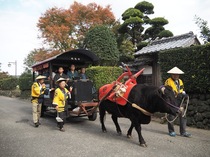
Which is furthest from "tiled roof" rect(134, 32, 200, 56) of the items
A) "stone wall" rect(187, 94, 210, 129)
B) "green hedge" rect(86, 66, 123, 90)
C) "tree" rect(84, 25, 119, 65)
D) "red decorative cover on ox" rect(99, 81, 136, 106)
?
"red decorative cover on ox" rect(99, 81, 136, 106)

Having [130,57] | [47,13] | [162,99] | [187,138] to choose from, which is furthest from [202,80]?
[47,13]

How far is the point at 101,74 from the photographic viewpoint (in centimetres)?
1298

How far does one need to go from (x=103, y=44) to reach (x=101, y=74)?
5857 mm

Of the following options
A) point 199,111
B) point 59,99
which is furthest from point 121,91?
point 199,111

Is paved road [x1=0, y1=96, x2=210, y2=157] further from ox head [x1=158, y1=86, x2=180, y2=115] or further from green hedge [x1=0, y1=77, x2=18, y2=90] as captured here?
green hedge [x1=0, y1=77, x2=18, y2=90]

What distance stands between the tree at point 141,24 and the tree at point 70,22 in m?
2.74

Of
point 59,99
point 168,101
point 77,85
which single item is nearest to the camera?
point 168,101

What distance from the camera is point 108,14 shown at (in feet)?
80.0

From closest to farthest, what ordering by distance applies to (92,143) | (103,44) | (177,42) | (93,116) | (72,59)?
(92,143), (93,116), (72,59), (177,42), (103,44)

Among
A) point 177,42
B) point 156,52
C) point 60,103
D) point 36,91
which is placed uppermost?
point 177,42

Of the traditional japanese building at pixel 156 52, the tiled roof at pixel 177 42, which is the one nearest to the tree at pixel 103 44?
the traditional japanese building at pixel 156 52

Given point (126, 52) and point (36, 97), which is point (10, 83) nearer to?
point (126, 52)

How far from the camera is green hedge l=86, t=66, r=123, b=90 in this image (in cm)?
1287

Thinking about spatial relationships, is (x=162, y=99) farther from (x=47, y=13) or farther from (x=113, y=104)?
(x=47, y=13)
